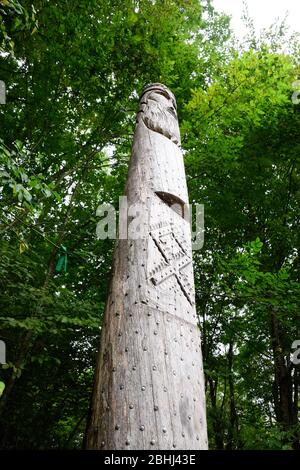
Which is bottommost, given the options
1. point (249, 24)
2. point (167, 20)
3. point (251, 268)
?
point (251, 268)

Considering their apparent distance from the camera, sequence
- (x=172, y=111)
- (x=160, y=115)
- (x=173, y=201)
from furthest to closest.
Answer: (x=172, y=111) < (x=160, y=115) < (x=173, y=201)

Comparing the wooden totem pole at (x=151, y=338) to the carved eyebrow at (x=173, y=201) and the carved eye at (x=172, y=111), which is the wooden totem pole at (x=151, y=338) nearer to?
the carved eyebrow at (x=173, y=201)

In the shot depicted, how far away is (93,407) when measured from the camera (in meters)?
1.46

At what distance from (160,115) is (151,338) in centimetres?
248

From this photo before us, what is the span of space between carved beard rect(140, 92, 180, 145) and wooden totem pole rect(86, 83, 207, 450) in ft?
2.78

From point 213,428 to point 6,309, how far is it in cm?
602

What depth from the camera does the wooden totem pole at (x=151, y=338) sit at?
1.33 meters

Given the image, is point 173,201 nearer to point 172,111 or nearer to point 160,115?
point 160,115

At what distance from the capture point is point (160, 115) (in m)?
3.42

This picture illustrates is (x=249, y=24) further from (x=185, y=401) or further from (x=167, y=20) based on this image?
(x=185, y=401)

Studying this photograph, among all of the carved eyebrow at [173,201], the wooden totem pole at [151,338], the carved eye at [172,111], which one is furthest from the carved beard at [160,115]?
the carved eyebrow at [173,201]

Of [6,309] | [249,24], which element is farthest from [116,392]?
[249,24]

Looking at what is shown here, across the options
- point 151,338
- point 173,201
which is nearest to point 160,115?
point 173,201

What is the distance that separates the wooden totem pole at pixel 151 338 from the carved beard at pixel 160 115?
0.85 meters
